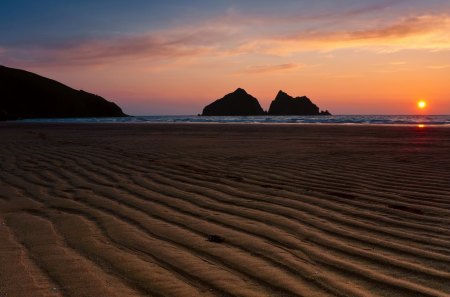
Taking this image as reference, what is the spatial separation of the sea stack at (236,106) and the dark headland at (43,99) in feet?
165

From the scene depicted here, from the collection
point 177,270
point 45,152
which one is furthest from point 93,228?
point 45,152

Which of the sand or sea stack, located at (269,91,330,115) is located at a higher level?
sea stack, located at (269,91,330,115)

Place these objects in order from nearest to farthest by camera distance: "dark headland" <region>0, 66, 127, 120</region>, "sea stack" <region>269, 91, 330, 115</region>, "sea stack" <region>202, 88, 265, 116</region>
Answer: "dark headland" <region>0, 66, 127, 120</region> < "sea stack" <region>269, 91, 330, 115</region> < "sea stack" <region>202, 88, 265, 116</region>

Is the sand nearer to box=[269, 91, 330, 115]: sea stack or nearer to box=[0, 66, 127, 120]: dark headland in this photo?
box=[0, 66, 127, 120]: dark headland

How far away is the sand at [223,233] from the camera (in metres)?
2.58

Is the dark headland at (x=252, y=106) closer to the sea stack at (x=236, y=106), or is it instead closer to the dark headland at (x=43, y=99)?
the sea stack at (x=236, y=106)

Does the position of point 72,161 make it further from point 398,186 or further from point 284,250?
point 284,250

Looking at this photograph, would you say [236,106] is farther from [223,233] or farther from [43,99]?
[223,233]

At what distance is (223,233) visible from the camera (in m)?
3.58

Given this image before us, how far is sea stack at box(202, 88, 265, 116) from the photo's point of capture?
16738 cm

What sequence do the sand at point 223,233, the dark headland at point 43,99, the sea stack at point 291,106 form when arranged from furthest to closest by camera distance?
the sea stack at point 291,106 < the dark headland at point 43,99 < the sand at point 223,233

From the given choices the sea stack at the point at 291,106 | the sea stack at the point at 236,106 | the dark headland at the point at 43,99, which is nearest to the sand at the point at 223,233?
the dark headland at the point at 43,99

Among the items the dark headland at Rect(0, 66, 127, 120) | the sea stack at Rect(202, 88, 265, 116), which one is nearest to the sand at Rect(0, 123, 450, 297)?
the dark headland at Rect(0, 66, 127, 120)

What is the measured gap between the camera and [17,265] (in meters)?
2.81
